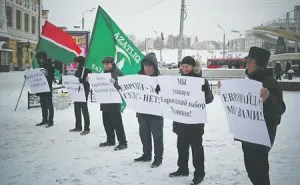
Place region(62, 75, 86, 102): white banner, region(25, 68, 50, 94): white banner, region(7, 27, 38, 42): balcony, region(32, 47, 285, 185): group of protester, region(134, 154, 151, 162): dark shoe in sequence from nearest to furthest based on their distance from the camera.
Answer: region(32, 47, 285, 185): group of protester
region(134, 154, 151, 162): dark shoe
region(62, 75, 86, 102): white banner
region(25, 68, 50, 94): white banner
region(7, 27, 38, 42): balcony

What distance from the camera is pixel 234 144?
680 cm

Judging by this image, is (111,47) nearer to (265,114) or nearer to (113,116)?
(113,116)

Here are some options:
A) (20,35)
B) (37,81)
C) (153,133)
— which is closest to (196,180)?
(153,133)

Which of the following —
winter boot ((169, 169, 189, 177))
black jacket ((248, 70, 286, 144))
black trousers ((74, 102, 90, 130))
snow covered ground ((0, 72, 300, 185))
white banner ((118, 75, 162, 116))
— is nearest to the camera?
black jacket ((248, 70, 286, 144))

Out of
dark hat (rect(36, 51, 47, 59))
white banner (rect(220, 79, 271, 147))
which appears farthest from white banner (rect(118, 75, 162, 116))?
dark hat (rect(36, 51, 47, 59))

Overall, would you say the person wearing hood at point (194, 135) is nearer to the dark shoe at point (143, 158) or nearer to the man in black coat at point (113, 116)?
the dark shoe at point (143, 158)

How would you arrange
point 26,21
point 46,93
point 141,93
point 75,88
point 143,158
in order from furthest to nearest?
point 26,21, point 46,93, point 75,88, point 143,158, point 141,93

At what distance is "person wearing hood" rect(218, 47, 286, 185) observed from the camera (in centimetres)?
330

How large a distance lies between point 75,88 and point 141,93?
9.66 feet

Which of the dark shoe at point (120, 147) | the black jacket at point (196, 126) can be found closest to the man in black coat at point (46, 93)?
the dark shoe at point (120, 147)

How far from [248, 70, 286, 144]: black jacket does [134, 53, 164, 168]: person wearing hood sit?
2242 millimetres

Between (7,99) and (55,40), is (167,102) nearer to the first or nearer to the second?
(55,40)

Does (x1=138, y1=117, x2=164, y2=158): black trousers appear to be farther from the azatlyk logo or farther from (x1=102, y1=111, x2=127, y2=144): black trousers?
the azatlyk logo

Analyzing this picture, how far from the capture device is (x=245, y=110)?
3.59 metres
